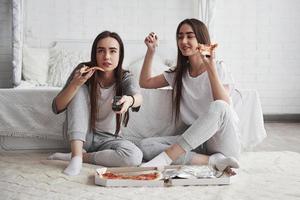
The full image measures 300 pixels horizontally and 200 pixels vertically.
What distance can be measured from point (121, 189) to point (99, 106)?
0.68 meters

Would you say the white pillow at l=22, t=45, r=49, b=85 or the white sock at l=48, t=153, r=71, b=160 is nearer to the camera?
the white sock at l=48, t=153, r=71, b=160

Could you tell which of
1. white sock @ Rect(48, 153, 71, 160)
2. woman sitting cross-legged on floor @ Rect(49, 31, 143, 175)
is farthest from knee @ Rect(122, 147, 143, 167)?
white sock @ Rect(48, 153, 71, 160)

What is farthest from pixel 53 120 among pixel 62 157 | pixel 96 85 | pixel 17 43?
pixel 17 43

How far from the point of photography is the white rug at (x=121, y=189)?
1.91 m

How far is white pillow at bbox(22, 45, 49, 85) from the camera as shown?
4.26 meters

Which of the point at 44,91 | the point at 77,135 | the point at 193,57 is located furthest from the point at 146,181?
the point at 44,91

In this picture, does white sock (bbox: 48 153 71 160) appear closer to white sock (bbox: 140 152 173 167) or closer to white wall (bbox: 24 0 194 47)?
white sock (bbox: 140 152 173 167)

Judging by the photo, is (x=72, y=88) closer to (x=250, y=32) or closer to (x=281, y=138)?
(x=281, y=138)

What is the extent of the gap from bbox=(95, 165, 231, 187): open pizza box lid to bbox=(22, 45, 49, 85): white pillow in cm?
228

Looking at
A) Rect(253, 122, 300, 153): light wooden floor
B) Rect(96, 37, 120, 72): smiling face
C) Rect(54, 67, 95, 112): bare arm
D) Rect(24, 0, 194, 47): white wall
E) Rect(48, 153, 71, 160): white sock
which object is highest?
Rect(24, 0, 194, 47): white wall

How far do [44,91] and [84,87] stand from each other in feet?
1.59

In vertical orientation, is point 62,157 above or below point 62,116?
below

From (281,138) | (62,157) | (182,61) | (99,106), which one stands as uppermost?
(182,61)

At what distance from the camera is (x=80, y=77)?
236cm
